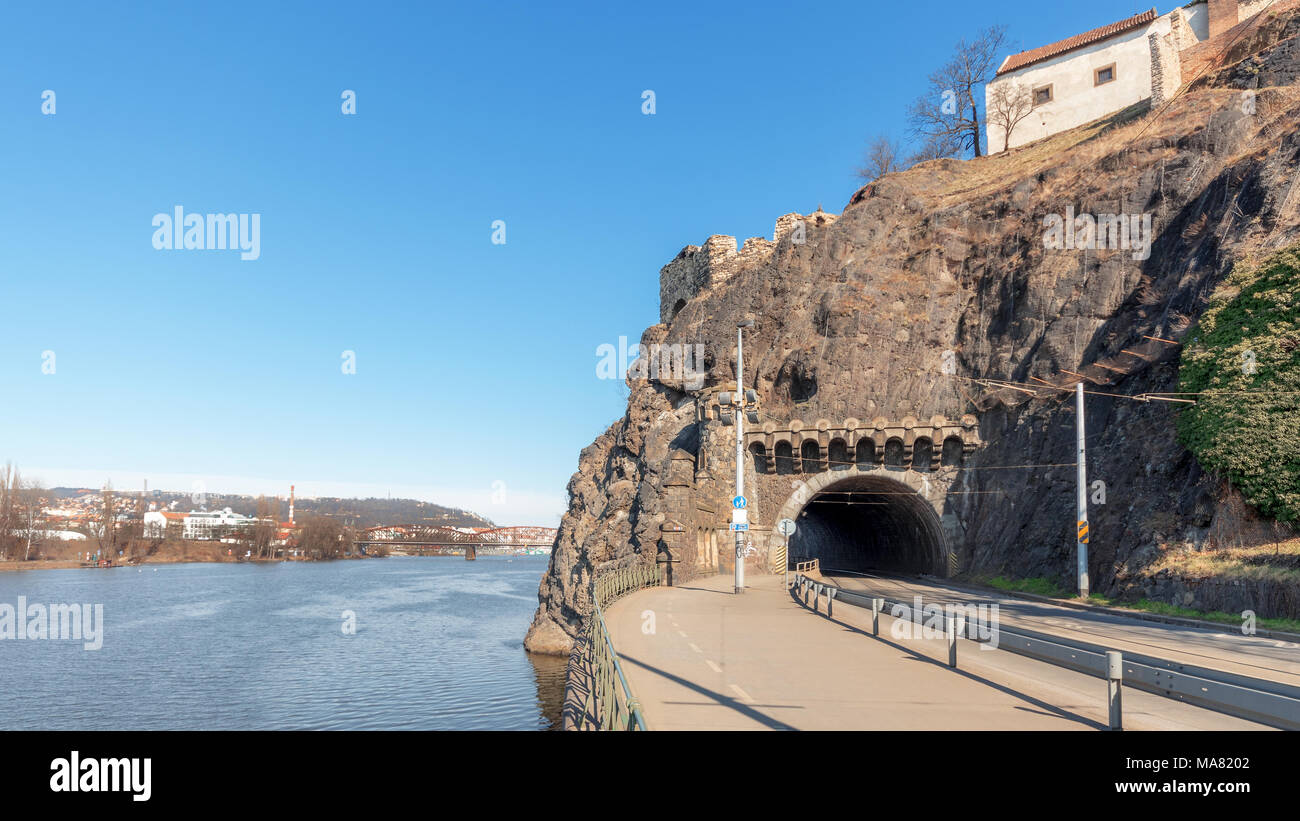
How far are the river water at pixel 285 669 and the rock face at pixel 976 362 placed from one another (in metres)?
6.23

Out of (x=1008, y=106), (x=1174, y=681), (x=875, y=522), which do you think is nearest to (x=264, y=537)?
(x=875, y=522)

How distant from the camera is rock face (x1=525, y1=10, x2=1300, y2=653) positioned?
26688 mm

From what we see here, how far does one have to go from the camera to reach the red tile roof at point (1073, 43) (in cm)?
4606

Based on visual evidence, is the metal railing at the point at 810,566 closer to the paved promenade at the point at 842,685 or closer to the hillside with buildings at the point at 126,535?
the paved promenade at the point at 842,685

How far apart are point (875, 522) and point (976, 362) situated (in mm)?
12696

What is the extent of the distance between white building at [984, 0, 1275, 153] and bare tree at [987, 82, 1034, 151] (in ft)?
0.20

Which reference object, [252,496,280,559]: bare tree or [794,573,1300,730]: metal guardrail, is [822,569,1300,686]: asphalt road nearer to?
[794,573,1300,730]: metal guardrail

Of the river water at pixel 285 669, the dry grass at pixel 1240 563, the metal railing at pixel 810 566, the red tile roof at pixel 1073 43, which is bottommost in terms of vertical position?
the river water at pixel 285 669

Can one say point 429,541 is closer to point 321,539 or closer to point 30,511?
point 321,539

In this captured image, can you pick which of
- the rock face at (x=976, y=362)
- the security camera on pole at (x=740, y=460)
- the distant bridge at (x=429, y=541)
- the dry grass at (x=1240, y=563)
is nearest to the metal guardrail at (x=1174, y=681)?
the dry grass at (x=1240, y=563)

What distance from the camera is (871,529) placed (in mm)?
47531

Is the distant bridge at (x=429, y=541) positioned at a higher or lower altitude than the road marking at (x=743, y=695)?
lower
